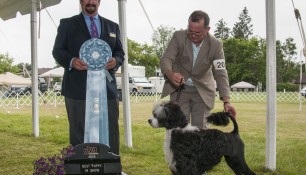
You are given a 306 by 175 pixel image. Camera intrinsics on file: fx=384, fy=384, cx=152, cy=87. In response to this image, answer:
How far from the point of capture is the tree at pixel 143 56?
164 feet

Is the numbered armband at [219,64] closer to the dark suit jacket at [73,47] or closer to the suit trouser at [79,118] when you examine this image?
the dark suit jacket at [73,47]

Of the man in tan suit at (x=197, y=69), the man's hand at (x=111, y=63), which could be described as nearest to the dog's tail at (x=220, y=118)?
the man in tan suit at (x=197, y=69)

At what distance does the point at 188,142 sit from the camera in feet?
10.8

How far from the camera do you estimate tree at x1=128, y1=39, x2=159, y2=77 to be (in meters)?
50.0

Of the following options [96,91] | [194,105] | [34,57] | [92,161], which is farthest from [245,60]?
[92,161]

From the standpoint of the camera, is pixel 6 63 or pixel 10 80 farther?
pixel 6 63

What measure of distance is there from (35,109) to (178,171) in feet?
18.4

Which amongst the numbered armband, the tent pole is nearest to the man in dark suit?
the numbered armband

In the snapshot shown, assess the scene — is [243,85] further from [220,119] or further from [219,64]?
[220,119]

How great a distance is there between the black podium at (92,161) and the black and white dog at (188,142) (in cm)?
47

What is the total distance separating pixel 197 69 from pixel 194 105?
0.38 metres

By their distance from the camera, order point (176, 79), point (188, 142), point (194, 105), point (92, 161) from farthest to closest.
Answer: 1. point (194, 105)
2. point (176, 79)
3. point (188, 142)
4. point (92, 161)

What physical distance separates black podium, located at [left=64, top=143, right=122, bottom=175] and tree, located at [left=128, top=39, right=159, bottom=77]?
46.5 meters

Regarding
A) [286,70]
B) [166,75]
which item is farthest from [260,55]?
[166,75]
